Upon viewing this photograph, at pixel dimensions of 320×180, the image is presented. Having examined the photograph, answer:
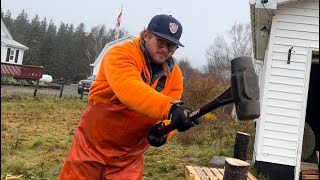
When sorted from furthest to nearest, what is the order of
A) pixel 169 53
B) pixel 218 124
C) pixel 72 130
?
pixel 218 124 < pixel 72 130 < pixel 169 53

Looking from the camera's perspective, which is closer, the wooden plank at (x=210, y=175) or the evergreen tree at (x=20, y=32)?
the wooden plank at (x=210, y=175)

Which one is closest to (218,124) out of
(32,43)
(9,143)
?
(9,143)

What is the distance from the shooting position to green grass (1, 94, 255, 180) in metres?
6.97

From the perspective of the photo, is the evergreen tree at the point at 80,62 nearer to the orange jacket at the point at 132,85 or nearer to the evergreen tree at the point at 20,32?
the evergreen tree at the point at 20,32

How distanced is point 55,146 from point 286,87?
4893 mm

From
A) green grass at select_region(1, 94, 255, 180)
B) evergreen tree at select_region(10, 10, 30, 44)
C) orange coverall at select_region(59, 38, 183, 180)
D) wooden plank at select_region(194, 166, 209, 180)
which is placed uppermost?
evergreen tree at select_region(10, 10, 30, 44)

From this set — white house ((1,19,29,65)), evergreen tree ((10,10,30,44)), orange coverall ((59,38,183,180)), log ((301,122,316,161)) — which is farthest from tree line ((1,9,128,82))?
orange coverall ((59,38,183,180))

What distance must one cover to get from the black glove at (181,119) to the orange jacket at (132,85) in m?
0.05

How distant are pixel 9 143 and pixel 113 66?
7216mm

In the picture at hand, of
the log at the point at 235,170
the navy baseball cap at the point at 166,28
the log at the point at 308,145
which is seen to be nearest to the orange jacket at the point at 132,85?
the navy baseball cap at the point at 166,28

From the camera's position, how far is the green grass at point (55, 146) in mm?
6972

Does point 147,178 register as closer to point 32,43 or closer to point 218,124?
point 218,124

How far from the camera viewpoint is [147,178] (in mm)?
6746

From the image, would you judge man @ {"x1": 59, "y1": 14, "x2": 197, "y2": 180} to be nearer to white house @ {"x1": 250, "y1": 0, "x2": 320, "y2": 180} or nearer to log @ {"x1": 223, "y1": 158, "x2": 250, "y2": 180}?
log @ {"x1": 223, "y1": 158, "x2": 250, "y2": 180}
